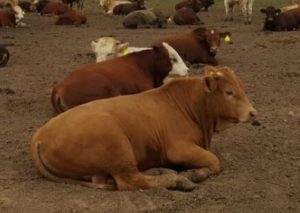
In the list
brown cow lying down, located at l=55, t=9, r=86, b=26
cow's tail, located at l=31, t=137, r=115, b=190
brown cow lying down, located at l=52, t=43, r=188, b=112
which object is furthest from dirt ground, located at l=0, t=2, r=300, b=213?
brown cow lying down, located at l=55, t=9, r=86, b=26

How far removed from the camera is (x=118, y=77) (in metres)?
9.01

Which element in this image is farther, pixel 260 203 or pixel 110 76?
pixel 110 76

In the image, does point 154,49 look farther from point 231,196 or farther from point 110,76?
point 231,196

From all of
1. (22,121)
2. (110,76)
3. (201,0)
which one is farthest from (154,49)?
(201,0)

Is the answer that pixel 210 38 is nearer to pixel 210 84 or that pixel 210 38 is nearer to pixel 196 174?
pixel 210 84

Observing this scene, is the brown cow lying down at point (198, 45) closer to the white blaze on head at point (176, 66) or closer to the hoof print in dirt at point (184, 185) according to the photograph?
the white blaze on head at point (176, 66)

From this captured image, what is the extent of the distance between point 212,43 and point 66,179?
26.0ft

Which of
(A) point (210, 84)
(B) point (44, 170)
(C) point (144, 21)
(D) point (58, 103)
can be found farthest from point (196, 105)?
(C) point (144, 21)

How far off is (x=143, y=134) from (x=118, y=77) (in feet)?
9.03

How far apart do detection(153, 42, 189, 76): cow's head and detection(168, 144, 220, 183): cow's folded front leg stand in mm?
3070

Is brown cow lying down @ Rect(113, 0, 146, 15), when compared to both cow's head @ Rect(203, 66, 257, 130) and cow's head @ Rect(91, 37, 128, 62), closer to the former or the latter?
cow's head @ Rect(91, 37, 128, 62)

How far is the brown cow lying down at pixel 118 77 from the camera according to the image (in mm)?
8719

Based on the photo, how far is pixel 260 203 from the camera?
229 inches

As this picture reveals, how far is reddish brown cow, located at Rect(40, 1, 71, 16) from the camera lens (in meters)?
25.9
